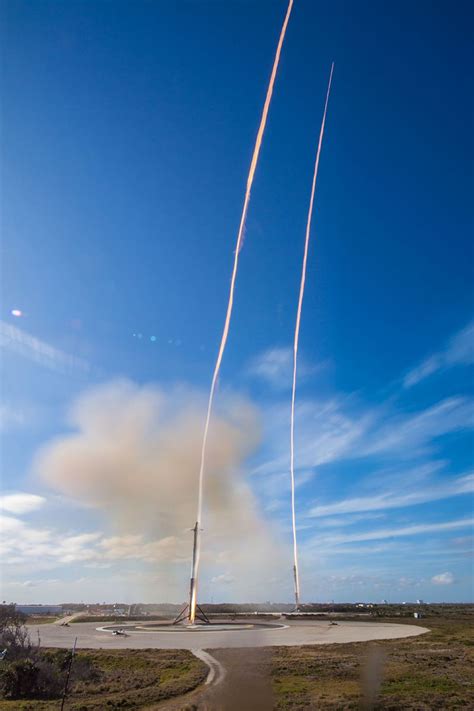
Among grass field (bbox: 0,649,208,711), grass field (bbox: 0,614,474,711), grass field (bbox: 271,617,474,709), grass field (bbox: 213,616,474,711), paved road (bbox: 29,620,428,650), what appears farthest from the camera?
paved road (bbox: 29,620,428,650)

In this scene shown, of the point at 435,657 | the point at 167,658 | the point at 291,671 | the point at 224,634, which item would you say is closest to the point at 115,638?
the point at 224,634

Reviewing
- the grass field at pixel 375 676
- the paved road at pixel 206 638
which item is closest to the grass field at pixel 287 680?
the grass field at pixel 375 676

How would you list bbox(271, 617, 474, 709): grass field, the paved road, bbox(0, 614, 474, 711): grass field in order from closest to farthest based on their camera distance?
bbox(0, 614, 474, 711): grass field < bbox(271, 617, 474, 709): grass field < the paved road

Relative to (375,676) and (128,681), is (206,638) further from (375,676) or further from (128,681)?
(375,676)

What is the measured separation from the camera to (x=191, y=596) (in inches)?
4341

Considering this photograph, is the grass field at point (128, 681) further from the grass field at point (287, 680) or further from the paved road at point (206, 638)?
the paved road at point (206, 638)

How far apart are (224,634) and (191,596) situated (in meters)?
30.5

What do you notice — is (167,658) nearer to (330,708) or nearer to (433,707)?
(330,708)

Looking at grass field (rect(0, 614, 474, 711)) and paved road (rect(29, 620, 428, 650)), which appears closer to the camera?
grass field (rect(0, 614, 474, 711))

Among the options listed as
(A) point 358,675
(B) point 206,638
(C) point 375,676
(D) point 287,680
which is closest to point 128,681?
(D) point 287,680

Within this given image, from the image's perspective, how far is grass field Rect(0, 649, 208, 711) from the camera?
37.7 meters

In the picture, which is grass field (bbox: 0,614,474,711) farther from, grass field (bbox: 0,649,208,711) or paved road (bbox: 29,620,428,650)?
paved road (bbox: 29,620,428,650)

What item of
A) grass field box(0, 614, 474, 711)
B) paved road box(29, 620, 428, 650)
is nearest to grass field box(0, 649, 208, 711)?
grass field box(0, 614, 474, 711)

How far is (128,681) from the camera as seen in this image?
4594cm
